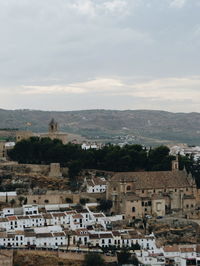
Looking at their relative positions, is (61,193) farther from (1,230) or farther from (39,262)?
(39,262)

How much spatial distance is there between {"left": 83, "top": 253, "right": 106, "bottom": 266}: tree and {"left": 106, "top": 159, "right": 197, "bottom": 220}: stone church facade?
8946mm

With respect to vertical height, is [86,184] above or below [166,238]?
above

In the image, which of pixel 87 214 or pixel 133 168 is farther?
pixel 133 168

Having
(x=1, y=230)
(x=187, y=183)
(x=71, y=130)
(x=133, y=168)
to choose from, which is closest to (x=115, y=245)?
(x=1, y=230)

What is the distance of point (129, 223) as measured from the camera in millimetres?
52000

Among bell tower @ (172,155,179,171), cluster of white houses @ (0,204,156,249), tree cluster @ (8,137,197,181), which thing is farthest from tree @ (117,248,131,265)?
tree cluster @ (8,137,197,181)

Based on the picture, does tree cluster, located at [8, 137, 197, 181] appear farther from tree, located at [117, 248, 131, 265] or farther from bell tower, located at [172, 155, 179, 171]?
tree, located at [117, 248, 131, 265]

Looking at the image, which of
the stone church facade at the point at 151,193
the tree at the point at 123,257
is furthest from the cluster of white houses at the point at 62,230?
the tree at the point at 123,257

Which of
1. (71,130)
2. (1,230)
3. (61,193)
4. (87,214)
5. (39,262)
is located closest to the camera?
(39,262)

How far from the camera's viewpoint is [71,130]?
19275 cm

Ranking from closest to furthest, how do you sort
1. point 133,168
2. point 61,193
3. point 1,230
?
point 1,230 < point 61,193 < point 133,168

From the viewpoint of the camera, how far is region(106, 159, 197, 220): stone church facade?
5334 cm

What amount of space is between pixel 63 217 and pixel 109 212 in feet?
15.2

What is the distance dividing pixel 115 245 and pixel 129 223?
4.97 meters
